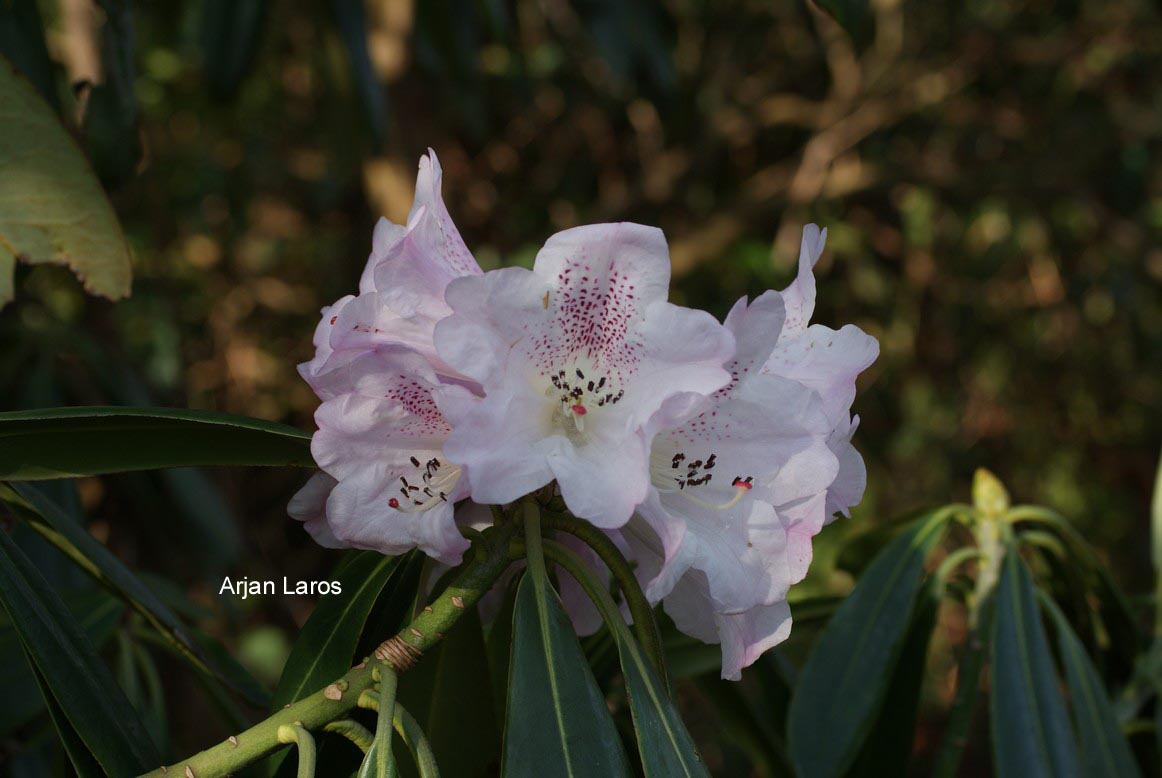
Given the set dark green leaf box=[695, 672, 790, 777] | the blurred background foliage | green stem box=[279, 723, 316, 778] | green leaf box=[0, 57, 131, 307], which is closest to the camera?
green stem box=[279, 723, 316, 778]

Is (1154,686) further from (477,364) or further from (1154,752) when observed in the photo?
(477,364)

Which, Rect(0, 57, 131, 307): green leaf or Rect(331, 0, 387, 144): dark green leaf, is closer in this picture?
Rect(0, 57, 131, 307): green leaf

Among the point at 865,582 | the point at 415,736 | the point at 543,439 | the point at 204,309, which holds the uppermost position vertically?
the point at 204,309

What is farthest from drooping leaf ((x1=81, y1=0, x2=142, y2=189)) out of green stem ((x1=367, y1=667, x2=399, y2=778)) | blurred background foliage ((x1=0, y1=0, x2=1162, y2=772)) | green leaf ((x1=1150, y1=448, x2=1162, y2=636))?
blurred background foliage ((x1=0, y1=0, x2=1162, y2=772))

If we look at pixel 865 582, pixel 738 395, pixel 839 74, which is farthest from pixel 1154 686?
pixel 839 74

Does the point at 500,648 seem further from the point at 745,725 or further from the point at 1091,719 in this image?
the point at 1091,719

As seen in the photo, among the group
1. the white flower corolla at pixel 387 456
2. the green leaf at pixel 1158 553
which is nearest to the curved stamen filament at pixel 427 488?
the white flower corolla at pixel 387 456

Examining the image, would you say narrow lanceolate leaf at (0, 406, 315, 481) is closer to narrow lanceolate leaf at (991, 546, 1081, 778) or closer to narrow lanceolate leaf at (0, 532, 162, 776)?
narrow lanceolate leaf at (0, 532, 162, 776)

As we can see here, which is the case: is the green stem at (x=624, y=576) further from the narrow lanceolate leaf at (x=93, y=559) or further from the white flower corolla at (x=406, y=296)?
the narrow lanceolate leaf at (x=93, y=559)
